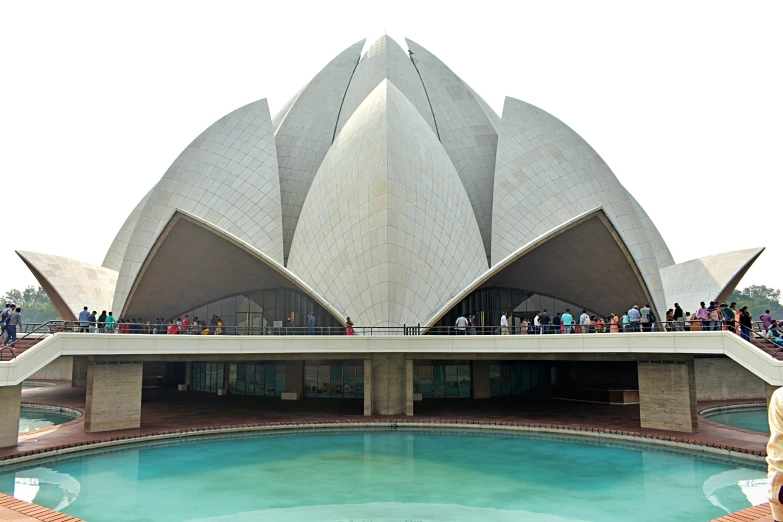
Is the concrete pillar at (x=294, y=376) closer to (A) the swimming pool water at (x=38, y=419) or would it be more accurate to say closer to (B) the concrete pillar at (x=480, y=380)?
(B) the concrete pillar at (x=480, y=380)

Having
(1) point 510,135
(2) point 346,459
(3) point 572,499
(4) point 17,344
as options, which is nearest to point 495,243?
(1) point 510,135

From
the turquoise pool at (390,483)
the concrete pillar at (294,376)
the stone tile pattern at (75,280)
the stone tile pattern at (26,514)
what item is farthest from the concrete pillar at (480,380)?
the stone tile pattern at (75,280)

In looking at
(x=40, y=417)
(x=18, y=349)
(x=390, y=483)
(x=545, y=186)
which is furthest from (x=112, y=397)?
(x=545, y=186)

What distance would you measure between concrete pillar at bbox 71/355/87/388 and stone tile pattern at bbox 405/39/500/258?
20.2m

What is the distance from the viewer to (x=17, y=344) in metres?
14.2

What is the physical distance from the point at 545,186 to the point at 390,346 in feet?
42.8

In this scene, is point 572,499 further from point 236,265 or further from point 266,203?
point 266,203

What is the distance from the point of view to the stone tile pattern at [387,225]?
20.7m

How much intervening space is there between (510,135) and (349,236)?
1095 cm

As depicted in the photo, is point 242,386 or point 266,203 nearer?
point 242,386

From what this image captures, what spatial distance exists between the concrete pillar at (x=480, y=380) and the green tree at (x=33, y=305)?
278ft

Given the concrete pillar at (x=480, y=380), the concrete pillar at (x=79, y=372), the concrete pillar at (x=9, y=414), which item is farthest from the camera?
the concrete pillar at (x=79, y=372)

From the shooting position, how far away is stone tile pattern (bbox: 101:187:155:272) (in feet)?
109

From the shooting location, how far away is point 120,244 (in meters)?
34.1
